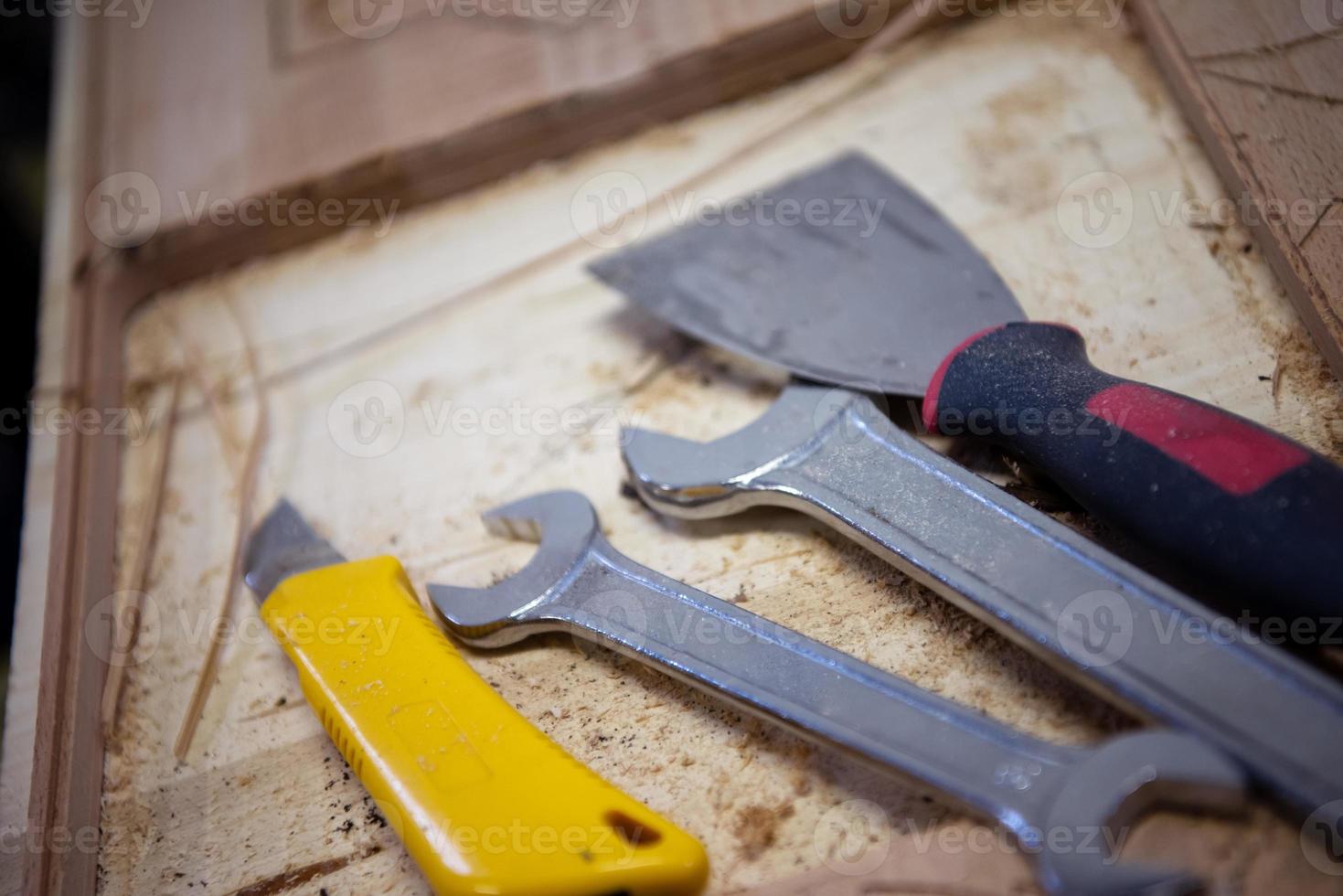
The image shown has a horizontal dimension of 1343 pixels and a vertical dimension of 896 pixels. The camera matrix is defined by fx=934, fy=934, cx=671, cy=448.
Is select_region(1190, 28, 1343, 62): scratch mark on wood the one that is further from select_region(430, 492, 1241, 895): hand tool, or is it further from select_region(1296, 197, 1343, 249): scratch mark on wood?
select_region(430, 492, 1241, 895): hand tool

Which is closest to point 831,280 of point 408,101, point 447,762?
point 447,762

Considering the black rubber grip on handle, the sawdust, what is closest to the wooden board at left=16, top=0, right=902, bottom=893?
the black rubber grip on handle

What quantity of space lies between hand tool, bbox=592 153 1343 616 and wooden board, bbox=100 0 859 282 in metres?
0.32

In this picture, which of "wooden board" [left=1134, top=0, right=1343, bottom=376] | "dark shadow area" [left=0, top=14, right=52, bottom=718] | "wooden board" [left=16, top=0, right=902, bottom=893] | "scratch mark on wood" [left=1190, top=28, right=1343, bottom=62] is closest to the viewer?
"wooden board" [left=1134, top=0, right=1343, bottom=376]

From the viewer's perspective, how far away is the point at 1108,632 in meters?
0.73

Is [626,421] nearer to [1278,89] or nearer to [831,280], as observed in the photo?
[831,280]

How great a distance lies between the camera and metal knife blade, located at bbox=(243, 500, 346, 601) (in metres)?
1.02

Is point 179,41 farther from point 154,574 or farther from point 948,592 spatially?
point 948,592

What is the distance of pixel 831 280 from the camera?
1123 millimetres

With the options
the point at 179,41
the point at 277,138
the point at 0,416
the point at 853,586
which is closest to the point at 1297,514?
the point at 853,586

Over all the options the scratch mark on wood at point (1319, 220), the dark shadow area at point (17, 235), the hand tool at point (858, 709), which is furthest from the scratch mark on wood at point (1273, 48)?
the dark shadow area at point (17, 235)

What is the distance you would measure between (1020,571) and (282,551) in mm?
775

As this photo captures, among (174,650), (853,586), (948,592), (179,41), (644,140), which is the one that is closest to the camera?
(948,592)

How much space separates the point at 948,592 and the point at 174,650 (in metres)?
0.86
